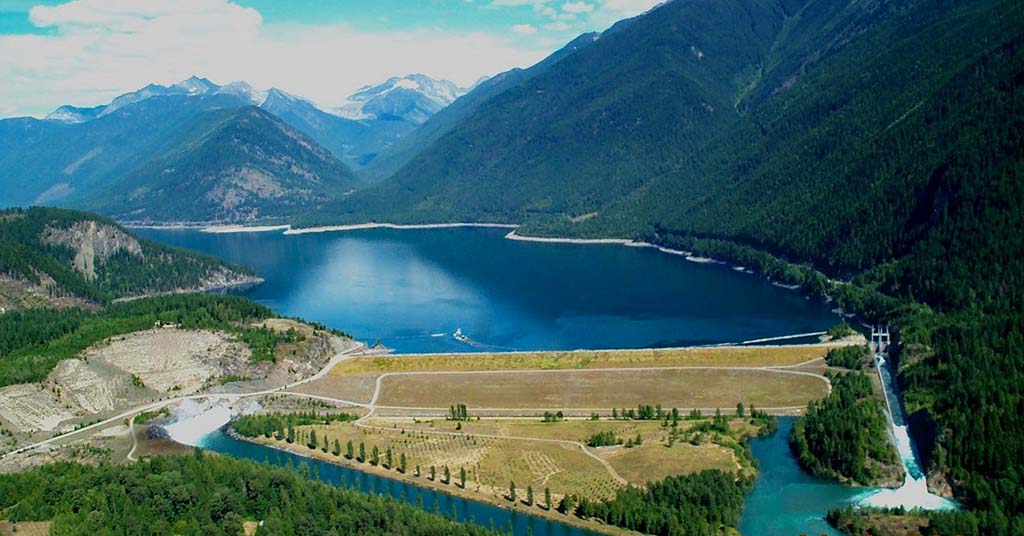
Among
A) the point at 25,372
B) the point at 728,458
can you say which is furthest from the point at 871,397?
the point at 25,372

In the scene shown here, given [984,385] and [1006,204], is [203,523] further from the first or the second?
[1006,204]

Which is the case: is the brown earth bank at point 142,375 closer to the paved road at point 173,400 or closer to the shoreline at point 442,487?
the paved road at point 173,400

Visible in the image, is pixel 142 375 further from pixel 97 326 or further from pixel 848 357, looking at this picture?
pixel 848 357

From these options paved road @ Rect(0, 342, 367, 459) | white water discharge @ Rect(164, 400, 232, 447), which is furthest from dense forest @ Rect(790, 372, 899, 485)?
paved road @ Rect(0, 342, 367, 459)

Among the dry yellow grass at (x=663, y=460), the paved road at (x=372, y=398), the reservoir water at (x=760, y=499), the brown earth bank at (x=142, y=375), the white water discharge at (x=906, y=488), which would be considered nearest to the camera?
the reservoir water at (x=760, y=499)

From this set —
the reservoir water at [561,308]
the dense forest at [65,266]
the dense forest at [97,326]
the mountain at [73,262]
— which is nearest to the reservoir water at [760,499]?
the dense forest at [97,326]

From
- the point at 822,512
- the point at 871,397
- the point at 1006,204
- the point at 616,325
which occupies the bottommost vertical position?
the point at 822,512

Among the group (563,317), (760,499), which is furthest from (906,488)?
(563,317)
